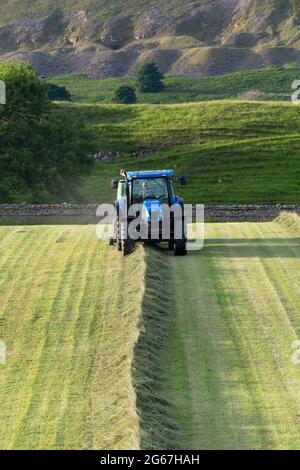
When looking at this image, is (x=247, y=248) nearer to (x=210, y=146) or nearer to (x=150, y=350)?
(x=150, y=350)

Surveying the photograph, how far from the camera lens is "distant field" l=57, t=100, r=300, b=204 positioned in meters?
57.2

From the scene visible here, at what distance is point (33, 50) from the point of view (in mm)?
147375

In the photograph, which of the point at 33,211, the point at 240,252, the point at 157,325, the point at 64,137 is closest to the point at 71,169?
the point at 64,137

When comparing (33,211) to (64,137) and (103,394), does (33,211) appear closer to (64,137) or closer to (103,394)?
(64,137)

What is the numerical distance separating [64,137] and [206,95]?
150 ft

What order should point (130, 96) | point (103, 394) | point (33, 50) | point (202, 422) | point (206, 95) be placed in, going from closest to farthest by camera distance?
point (202, 422)
point (103, 394)
point (130, 96)
point (206, 95)
point (33, 50)

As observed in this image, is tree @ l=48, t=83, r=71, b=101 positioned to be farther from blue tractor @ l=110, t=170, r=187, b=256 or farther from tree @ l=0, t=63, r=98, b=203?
A: blue tractor @ l=110, t=170, r=187, b=256

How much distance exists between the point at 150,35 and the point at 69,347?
139 m

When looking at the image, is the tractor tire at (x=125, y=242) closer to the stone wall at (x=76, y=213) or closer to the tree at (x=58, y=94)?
the stone wall at (x=76, y=213)

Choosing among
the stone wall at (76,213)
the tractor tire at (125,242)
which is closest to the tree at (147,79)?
the stone wall at (76,213)

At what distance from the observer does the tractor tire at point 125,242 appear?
2522 cm

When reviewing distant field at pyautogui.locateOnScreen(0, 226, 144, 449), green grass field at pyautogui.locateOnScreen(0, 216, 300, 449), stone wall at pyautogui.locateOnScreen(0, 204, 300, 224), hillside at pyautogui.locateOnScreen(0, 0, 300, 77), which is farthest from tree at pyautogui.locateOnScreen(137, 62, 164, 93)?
green grass field at pyautogui.locateOnScreen(0, 216, 300, 449)

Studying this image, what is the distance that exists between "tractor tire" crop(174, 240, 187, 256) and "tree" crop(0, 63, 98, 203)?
28.1m

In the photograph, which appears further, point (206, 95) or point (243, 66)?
point (243, 66)
